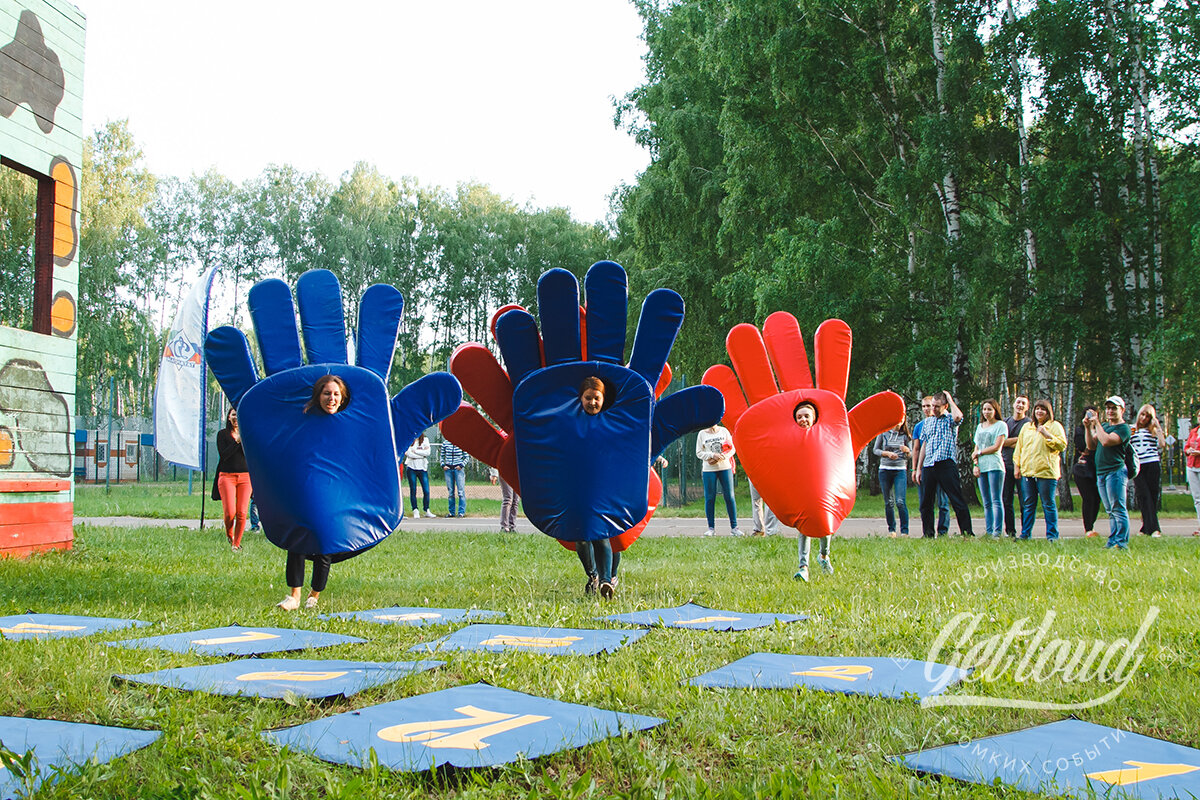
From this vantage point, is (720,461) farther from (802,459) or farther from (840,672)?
(840,672)

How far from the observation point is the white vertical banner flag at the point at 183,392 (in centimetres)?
1220

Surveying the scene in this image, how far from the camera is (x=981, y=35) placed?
17969mm

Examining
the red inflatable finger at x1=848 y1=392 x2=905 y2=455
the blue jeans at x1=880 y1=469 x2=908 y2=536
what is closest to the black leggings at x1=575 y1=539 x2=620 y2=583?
the red inflatable finger at x1=848 y1=392 x2=905 y2=455

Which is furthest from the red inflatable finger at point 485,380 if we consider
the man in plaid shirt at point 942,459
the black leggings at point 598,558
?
the man in plaid shirt at point 942,459

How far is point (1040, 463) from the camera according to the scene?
1062 cm

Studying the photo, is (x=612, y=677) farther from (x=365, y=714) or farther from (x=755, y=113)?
(x=755, y=113)

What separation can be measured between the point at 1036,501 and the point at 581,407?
6961 millimetres

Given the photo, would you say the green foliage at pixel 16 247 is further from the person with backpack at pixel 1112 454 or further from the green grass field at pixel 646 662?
the person with backpack at pixel 1112 454

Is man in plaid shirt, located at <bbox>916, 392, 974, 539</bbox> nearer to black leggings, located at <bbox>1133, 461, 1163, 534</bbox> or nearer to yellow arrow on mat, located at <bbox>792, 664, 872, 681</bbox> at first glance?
black leggings, located at <bbox>1133, 461, 1163, 534</bbox>

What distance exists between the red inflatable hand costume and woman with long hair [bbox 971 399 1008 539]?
5978 mm

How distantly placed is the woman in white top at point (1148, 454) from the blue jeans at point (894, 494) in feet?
9.02

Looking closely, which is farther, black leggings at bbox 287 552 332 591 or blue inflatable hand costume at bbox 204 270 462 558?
black leggings at bbox 287 552 332 591

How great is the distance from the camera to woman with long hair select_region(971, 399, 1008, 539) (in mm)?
10977

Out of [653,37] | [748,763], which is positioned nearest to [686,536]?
[748,763]
